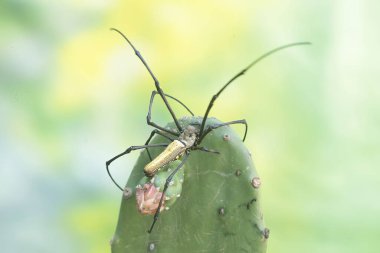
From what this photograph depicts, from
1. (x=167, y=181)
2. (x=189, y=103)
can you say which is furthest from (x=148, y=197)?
(x=189, y=103)

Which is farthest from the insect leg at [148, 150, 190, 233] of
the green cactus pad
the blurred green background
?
the blurred green background

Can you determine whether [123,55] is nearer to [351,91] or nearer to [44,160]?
[44,160]

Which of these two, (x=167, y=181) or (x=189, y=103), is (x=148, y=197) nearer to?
(x=167, y=181)

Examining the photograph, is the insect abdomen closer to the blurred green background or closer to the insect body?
the insect body

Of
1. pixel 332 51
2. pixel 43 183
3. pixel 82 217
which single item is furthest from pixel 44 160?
pixel 332 51

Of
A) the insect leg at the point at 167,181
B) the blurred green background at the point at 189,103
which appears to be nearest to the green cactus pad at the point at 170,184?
the insect leg at the point at 167,181

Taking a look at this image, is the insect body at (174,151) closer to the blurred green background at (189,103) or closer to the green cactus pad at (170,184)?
the green cactus pad at (170,184)
